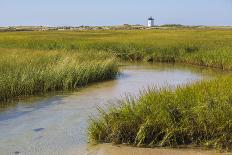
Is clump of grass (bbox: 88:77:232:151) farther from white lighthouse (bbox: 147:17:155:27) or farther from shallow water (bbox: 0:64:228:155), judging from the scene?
white lighthouse (bbox: 147:17:155:27)

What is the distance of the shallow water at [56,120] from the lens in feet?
31.4

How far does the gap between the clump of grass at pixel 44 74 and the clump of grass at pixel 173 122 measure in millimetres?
6730

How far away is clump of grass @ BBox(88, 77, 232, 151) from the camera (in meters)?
8.59

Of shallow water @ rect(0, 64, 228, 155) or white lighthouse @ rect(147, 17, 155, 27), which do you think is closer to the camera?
shallow water @ rect(0, 64, 228, 155)

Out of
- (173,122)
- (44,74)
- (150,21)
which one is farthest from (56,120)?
(150,21)

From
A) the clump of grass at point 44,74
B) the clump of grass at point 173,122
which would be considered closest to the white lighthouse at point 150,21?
the clump of grass at point 44,74

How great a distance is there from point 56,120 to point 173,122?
4.13 metres

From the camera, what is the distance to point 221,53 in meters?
27.0

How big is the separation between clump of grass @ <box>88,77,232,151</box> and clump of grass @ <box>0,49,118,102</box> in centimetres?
673

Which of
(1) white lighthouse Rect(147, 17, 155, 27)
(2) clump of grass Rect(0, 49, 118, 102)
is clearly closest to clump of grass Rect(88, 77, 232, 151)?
(2) clump of grass Rect(0, 49, 118, 102)

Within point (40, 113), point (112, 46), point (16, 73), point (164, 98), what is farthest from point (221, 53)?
point (164, 98)

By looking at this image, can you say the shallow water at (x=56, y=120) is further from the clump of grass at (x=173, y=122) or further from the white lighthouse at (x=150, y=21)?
the white lighthouse at (x=150, y=21)

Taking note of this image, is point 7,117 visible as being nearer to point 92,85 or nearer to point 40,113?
point 40,113

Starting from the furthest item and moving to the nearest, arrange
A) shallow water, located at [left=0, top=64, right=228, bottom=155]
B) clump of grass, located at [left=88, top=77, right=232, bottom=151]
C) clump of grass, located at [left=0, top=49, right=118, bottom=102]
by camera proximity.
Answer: clump of grass, located at [left=0, top=49, right=118, bottom=102] → shallow water, located at [left=0, top=64, right=228, bottom=155] → clump of grass, located at [left=88, top=77, right=232, bottom=151]
